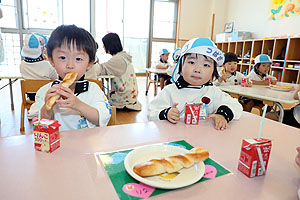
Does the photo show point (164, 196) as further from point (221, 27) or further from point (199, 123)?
point (221, 27)

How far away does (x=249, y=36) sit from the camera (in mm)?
6691

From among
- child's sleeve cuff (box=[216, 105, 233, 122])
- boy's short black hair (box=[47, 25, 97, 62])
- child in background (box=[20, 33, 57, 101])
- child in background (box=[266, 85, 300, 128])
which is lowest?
child in background (box=[266, 85, 300, 128])

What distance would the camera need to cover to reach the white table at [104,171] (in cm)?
52

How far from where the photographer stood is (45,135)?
0.69 metres

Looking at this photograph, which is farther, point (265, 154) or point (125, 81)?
point (125, 81)

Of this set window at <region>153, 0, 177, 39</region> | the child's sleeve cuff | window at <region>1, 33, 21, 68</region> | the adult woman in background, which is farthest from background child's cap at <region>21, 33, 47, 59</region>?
window at <region>153, 0, 177, 39</region>

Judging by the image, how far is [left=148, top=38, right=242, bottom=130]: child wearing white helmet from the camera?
1.11 metres

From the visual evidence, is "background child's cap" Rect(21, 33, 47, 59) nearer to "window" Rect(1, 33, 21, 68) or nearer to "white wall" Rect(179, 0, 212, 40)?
"window" Rect(1, 33, 21, 68)

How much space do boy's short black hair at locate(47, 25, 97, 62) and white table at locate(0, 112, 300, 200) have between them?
455mm

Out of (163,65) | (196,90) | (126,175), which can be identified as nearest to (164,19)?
(163,65)

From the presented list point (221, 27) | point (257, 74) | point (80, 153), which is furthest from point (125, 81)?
point (221, 27)

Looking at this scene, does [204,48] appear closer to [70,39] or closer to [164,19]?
[70,39]

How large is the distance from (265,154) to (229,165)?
0.11 meters

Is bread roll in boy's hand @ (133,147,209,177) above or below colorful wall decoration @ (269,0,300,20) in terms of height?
below
